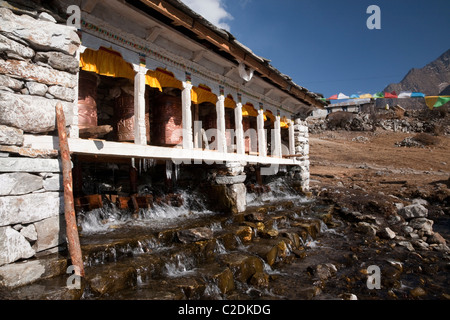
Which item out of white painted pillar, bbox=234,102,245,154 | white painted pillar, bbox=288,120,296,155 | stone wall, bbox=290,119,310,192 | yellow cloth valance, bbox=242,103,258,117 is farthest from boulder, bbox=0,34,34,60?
stone wall, bbox=290,119,310,192

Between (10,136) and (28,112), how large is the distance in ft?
1.37

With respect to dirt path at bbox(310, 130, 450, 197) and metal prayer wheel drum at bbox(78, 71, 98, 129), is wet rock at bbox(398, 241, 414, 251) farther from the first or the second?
metal prayer wheel drum at bbox(78, 71, 98, 129)

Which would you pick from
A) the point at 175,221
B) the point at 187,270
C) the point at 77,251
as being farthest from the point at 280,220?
the point at 77,251

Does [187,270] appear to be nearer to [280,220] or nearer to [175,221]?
[175,221]

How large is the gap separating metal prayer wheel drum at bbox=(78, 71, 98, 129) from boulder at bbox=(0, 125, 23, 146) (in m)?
1.80

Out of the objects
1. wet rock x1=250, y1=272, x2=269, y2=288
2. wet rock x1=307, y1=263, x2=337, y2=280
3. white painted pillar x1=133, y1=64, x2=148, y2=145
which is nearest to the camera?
wet rock x1=250, y1=272, x2=269, y2=288

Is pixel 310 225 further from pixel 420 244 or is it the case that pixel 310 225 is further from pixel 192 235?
pixel 192 235

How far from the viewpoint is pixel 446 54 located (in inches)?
4050

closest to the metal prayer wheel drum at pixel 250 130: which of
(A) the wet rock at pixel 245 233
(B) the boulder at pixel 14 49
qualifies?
(A) the wet rock at pixel 245 233

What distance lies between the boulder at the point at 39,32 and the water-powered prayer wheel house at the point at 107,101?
0.01m

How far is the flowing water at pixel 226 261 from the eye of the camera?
3393mm

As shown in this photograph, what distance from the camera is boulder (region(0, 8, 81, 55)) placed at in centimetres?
331

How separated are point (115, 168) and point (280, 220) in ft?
18.2

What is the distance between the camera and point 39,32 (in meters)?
3.57
